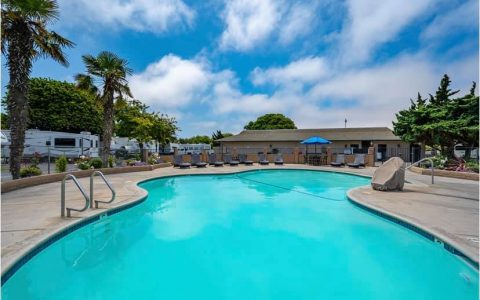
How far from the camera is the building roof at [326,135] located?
2703 cm

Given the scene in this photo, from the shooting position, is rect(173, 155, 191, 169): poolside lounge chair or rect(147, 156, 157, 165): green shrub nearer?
rect(173, 155, 191, 169): poolside lounge chair

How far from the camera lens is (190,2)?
40.6 feet

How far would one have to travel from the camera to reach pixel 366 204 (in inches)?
296

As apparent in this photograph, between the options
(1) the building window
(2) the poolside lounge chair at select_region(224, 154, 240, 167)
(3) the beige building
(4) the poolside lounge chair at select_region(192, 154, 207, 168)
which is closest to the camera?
(4) the poolside lounge chair at select_region(192, 154, 207, 168)

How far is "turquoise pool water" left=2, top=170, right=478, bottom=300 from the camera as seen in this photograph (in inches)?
153

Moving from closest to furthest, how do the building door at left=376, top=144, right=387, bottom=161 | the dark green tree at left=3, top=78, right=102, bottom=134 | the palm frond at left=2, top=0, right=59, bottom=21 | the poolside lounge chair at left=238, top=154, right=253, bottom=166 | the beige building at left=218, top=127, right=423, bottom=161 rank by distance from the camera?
1. the palm frond at left=2, top=0, right=59, bottom=21
2. the poolside lounge chair at left=238, top=154, right=253, bottom=166
3. the beige building at left=218, top=127, right=423, bottom=161
4. the building door at left=376, top=144, right=387, bottom=161
5. the dark green tree at left=3, top=78, right=102, bottom=134

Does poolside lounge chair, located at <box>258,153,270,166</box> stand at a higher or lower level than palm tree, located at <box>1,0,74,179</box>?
lower

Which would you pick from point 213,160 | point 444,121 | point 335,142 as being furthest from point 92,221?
point 335,142

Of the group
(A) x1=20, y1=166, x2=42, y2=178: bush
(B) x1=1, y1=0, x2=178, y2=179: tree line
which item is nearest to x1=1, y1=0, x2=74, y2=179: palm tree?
(B) x1=1, y1=0, x2=178, y2=179: tree line

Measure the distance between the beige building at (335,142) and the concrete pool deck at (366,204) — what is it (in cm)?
1502

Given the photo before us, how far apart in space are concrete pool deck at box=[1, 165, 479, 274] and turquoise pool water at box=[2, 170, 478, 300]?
274 millimetres

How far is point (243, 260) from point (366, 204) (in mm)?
4238

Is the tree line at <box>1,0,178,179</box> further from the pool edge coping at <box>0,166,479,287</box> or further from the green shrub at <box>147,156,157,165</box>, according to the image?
the pool edge coping at <box>0,166,479,287</box>

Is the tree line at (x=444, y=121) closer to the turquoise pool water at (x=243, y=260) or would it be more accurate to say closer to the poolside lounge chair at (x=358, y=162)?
the poolside lounge chair at (x=358, y=162)
